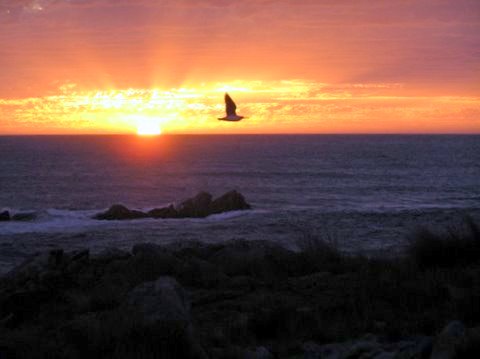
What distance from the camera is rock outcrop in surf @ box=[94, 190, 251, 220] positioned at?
37.6 metres

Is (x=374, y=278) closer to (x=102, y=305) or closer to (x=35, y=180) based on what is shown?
(x=102, y=305)

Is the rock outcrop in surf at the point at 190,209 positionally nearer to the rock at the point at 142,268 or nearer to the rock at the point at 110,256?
the rock at the point at 110,256

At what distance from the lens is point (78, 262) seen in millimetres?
12961

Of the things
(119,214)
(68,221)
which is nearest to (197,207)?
(119,214)

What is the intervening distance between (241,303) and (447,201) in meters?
38.5

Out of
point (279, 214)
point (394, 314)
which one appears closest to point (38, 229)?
point (279, 214)

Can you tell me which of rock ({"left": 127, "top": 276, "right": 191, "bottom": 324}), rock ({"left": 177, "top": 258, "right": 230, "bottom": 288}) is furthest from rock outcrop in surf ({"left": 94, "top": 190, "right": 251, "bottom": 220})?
rock ({"left": 127, "top": 276, "right": 191, "bottom": 324})

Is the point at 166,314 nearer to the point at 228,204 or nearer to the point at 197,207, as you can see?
the point at 197,207

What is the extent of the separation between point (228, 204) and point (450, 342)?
35472mm

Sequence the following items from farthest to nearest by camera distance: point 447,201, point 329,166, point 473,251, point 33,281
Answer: point 329,166 → point 447,201 → point 473,251 → point 33,281

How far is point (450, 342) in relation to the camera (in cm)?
549

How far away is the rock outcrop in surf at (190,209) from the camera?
3756 centimetres

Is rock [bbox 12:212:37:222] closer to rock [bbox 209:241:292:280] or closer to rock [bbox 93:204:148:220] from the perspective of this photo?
rock [bbox 93:204:148:220]

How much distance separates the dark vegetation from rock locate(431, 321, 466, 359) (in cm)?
5
